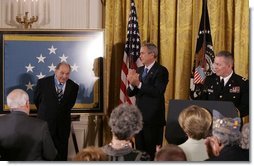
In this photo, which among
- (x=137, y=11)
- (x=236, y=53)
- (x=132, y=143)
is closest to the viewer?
(x=132, y=143)

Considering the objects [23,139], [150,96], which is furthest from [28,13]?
[150,96]

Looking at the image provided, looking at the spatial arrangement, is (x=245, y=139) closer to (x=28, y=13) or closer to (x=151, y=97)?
(x=151, y=97)

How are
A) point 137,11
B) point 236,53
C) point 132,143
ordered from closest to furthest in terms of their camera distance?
point 132,143 → point 236,53 → point 137,11

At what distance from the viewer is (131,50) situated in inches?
118

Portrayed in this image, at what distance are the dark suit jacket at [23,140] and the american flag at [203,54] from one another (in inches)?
37.8

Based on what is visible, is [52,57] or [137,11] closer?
[52,57]

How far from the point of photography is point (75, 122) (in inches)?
111

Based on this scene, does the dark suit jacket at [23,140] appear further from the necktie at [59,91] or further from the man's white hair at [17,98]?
the necktie at [59,91]

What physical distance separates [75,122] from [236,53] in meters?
1.05

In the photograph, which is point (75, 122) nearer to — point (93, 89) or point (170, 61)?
point (93, 89)

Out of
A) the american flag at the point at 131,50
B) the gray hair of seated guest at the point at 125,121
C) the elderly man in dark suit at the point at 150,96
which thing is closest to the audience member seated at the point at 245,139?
the elderly man in dark suit at the point at 150,96

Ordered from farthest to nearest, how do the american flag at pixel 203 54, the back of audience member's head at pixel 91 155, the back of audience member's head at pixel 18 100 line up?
the american flag at pixel 203 54, the back of audience member's head at pixel 18 100, the back of audience member's head at pixel 91 155

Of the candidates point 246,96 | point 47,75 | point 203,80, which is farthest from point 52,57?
point 246,96

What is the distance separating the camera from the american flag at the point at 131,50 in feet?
9.62
